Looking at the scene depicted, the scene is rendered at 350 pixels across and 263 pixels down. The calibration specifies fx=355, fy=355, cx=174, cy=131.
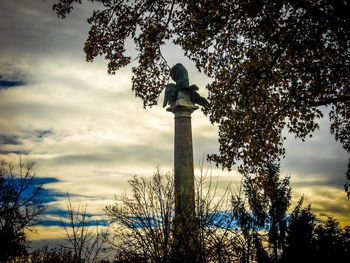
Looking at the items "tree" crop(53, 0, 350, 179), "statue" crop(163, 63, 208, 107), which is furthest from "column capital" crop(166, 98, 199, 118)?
"tree" crop(53, 0, 350, 179)

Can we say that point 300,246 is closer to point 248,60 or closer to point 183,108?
point 248,60

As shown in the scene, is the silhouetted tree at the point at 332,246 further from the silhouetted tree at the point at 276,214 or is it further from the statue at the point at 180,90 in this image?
the statue at the point at 180,90

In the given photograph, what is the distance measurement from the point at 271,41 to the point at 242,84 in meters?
1.21

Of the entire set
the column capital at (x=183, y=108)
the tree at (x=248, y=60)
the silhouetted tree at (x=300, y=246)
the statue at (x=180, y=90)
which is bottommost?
the silhouetted tree at (x=300, y=246)

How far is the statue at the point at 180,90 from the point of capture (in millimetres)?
21828

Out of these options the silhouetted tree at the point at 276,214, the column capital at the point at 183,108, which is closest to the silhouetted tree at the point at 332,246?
the silhouetted tree at the point at 276,214

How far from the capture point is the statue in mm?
21828

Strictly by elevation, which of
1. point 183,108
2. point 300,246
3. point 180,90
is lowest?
point 300,246

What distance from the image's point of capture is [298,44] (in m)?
8.01

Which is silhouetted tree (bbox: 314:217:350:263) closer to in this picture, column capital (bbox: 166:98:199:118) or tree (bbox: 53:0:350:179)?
tree (bbox: 53:0:350:179)

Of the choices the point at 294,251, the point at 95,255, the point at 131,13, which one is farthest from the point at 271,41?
the point at 95,255

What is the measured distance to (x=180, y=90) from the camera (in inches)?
874

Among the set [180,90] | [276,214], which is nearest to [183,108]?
[180,90]

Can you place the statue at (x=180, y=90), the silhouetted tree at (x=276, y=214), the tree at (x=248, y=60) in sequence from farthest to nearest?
the statue at (x=180, y=90), the silhouetted tree at (x=276, y=214), the tree at (x=248, y=60)
